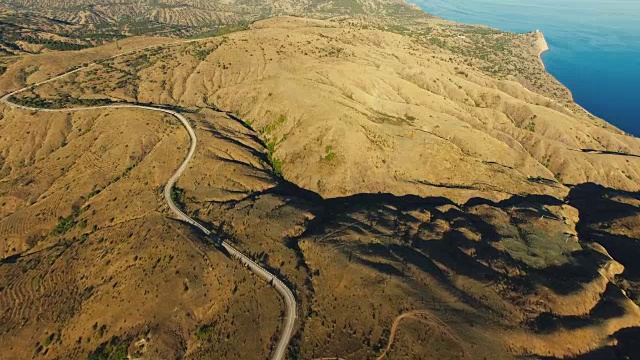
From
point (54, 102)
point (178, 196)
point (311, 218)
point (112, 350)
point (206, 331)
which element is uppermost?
point (54, 102)

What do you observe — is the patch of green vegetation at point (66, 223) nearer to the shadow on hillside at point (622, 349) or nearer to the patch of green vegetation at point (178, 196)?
the patch of green vegetation at point (178, 196)

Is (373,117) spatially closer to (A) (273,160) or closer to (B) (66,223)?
(A) (273,160)

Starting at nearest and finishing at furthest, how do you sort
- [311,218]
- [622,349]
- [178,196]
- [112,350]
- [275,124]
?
[112,350], [622,349], [311,218], [178,196], [275,124]

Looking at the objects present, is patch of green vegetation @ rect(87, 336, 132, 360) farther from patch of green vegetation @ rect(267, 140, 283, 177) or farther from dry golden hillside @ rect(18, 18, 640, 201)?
patch of green vegetation @ rect(267, 140, 283, 177)

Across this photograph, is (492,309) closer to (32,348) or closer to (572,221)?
(572,221)

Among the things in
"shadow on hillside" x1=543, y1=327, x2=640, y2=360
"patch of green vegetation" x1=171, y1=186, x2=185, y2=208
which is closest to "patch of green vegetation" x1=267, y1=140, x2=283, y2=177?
"patch of green vegetation" x1=171, y1=186, x2=185, y2=208

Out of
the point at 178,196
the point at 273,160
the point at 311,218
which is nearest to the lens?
the point at 311,218

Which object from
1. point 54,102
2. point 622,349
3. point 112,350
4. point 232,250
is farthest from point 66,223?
point 622,349
